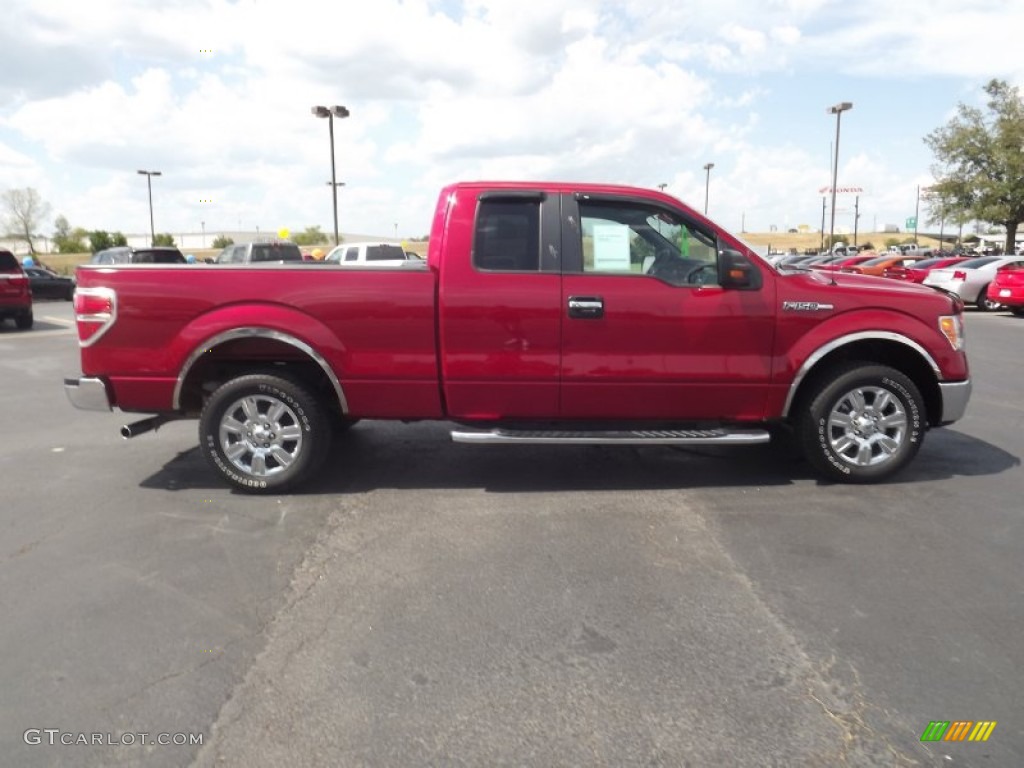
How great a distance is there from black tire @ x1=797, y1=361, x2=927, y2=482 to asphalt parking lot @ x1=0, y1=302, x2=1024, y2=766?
0.63ft

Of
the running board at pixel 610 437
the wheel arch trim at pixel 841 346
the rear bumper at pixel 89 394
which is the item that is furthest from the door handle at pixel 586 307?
the rear bumper at pixel 89 394

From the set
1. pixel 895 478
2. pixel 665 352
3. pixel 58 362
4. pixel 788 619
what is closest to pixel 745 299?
pixel 665 352

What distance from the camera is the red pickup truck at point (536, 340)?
4879 millimetres

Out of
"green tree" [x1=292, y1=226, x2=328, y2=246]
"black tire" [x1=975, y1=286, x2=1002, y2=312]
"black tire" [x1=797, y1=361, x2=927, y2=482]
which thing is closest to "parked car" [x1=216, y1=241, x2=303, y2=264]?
"black tire" [x1=797, y1=361, x2=927, y2=482]

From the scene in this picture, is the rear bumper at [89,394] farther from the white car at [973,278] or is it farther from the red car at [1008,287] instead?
the white car at [973,278]

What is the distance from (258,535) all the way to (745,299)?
3344 mm

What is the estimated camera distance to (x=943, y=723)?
2.67 metres

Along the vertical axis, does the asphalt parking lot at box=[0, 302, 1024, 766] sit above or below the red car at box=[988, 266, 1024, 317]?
below

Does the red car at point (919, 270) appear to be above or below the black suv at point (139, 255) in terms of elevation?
below

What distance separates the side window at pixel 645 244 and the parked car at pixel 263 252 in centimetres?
1700

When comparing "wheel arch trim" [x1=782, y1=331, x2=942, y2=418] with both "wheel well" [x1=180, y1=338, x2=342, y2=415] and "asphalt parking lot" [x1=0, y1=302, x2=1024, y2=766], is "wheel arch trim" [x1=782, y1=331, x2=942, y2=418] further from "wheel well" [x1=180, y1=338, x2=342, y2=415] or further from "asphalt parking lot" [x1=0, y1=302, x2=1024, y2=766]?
"wheel well" [x1=180, y1=338, x2=342, y2=415]

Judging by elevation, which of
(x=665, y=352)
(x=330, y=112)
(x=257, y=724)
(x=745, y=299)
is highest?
(x=330, y=112)

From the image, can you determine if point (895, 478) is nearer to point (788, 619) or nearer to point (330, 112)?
point (788, 619)

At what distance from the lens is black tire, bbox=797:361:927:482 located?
5090 mm
